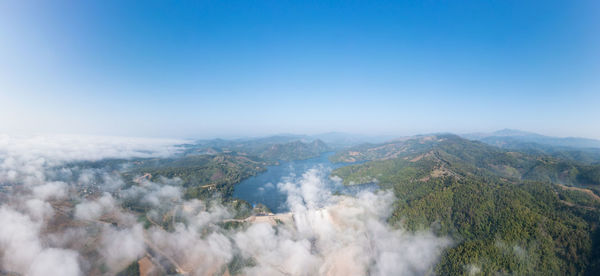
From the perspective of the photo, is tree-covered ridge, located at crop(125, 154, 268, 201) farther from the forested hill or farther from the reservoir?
the forested hill

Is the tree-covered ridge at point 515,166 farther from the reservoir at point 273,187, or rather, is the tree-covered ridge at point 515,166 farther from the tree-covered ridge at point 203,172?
the tree-covered ridge at point 203,172

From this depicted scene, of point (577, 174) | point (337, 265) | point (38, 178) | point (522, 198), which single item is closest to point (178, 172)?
point (38, 178)

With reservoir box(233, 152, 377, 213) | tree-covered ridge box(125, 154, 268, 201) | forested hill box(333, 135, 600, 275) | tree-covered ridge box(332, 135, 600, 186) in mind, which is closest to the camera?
forested hill box(333, 135, 600, 275)

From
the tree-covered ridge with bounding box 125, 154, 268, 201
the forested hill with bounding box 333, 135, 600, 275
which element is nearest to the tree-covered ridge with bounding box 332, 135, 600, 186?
the forested hill with bounding box 333, 135, 600, 275

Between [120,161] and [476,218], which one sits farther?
[120,161]

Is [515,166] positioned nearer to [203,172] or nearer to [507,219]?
[507,219]

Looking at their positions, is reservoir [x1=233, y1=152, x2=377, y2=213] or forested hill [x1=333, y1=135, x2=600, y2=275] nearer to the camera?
forested hill [x1=333, y1=135, x2=600, y2=275]

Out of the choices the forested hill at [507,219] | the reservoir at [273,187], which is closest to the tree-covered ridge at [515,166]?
the forested hill at [507,219]

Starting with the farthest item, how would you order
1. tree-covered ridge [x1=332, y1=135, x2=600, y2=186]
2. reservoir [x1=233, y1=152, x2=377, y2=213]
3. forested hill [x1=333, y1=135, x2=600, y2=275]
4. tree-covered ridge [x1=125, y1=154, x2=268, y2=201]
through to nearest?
tree-covered ridge [x1=125, y1=154, x2=268, y2=201], reservoir [x1=233, y1=152, x2=377, y2=213], tree-covered ridge [x1=332, y1=135, x2=600, y2=186], forested hill [x1=333, y1=135, x2=600, y2=275]

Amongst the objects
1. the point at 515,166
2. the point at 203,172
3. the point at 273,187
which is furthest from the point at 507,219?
the point at 203,172

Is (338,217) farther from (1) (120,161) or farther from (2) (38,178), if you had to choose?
(1) (120,161)

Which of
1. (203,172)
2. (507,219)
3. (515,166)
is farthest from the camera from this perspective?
(203,172)
